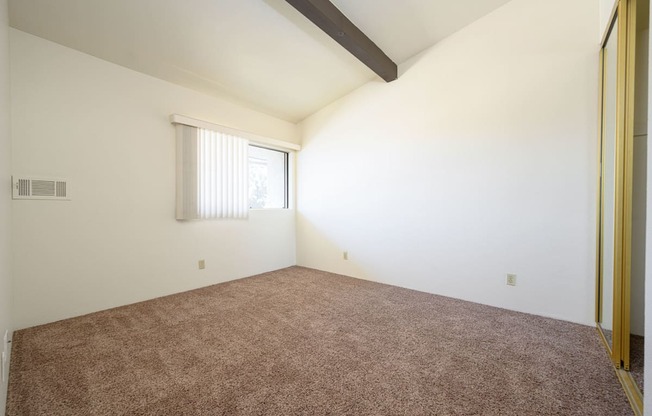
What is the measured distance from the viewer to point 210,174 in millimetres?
3266

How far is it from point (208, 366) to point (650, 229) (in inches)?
89.2

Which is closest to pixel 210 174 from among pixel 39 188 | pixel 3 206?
pixel 39 188

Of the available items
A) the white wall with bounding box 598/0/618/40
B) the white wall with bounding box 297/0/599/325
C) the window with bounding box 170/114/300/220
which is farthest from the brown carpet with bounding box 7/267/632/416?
the white wall with bounding box 598/0/618/40

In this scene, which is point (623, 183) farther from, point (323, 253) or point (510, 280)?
point (323, 253)

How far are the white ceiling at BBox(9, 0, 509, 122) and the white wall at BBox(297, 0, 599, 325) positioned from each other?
44 centimetres

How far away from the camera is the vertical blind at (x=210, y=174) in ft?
9.90

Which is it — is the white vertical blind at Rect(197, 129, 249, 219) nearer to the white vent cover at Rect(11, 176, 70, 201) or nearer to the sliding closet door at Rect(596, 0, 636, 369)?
the white vent cover at Rect(11, 176, 70, 201)

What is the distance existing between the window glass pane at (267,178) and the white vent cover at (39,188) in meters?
2.02

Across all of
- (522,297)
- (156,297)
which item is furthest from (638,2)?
(156,297)

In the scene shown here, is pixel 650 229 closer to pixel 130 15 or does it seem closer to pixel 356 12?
pixel 356 12

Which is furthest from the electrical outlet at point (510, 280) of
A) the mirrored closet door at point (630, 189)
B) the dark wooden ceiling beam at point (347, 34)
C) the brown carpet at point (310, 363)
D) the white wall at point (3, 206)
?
the white wall at point (3, 206)

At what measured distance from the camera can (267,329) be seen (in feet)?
7.00

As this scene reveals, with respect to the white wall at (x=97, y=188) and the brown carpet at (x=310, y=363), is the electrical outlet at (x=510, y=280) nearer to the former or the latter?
the brown carpet at (x=310, y=363)

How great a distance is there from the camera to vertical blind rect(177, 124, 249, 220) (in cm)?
302
